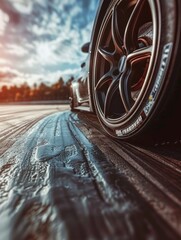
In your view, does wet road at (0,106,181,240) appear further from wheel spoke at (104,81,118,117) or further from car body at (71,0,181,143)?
wheel spoke at (104,81,118,117)

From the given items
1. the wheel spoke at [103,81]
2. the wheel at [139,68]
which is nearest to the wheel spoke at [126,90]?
the wheel at [139,68]

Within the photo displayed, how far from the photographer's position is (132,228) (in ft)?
2.16

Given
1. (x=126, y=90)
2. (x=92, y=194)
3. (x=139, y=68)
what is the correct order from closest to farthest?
1. (x=92, y=194)
2. (x=126, y=90)
3. (x=139, y=68)

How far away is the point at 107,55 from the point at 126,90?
0.51 metres

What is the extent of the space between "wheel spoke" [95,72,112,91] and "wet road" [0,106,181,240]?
77cm

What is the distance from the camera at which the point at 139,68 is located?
183 centimetres

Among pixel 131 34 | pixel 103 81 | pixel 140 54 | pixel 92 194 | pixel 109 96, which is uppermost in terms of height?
pixel 131 34

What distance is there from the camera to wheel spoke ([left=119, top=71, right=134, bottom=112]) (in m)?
1.64

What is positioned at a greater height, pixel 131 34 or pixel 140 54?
pixel 131 34

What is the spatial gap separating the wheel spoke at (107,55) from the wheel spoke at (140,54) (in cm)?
32

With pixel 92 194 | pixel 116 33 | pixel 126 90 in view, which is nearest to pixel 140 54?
pixel 126 90

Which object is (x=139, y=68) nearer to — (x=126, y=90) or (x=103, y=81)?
(x=126, y=90)

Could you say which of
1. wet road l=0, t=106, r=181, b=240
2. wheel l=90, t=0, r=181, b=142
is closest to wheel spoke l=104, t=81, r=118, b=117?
wheel l=90, t=0, r=181, b=142

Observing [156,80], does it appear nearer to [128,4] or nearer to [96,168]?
[96,168]
